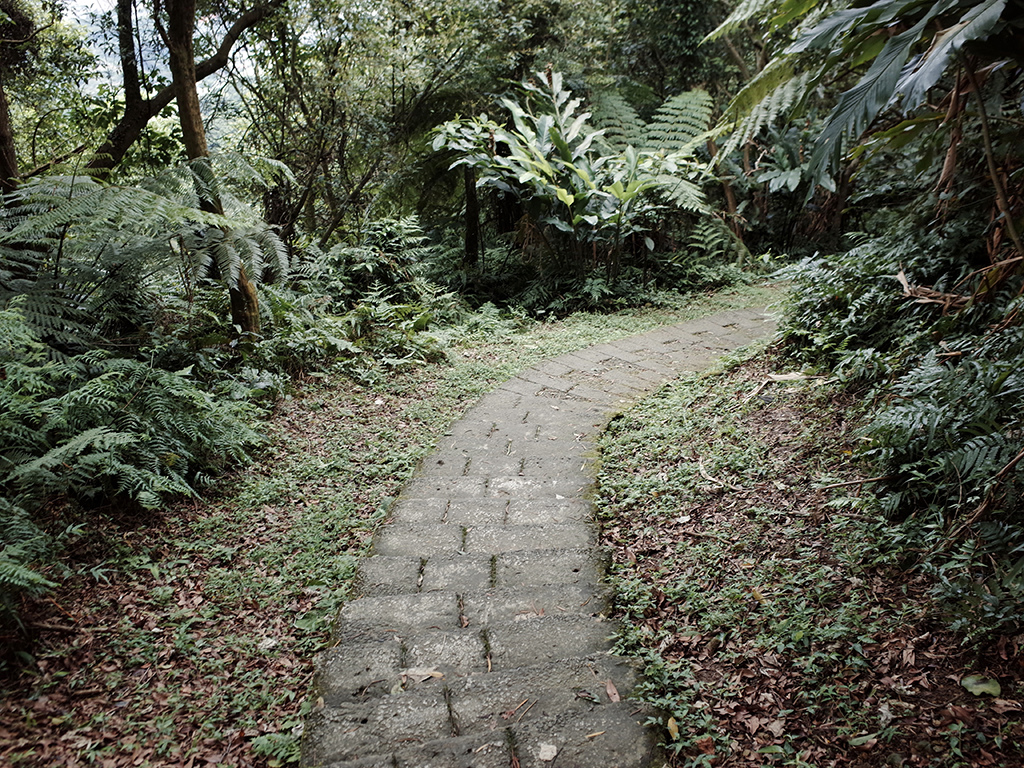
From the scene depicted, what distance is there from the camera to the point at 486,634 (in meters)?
1.85

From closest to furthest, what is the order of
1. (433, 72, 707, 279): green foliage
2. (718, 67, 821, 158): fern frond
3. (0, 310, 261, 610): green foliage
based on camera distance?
(0, 310, 261, 610): green foliage, (718, 67, 821, 158): fern frond, (433, 72, 707, 279): green foliage

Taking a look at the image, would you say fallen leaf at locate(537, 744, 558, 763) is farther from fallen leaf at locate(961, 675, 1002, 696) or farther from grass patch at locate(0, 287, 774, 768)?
fallen leaf at locate(961, 675, 1002, 696)

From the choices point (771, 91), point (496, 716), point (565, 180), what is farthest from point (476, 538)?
point (565, 180)

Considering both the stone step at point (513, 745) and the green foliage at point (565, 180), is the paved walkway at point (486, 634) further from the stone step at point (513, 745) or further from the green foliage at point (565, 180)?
the green foliage at point (565, 180)

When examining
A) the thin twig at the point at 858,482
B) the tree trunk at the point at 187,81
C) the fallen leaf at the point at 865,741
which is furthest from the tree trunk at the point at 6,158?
the fallen leaf at the point at 865,741

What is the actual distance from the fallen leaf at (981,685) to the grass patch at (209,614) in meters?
1.60

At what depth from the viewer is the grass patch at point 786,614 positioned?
1416 mm

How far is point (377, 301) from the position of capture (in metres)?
5.12

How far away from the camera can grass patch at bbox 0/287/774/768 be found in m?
1.59

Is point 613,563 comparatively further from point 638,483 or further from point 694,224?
point 694,224

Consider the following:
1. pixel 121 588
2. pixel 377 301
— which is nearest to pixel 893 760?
pixel 121 588

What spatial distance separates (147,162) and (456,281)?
114 inches

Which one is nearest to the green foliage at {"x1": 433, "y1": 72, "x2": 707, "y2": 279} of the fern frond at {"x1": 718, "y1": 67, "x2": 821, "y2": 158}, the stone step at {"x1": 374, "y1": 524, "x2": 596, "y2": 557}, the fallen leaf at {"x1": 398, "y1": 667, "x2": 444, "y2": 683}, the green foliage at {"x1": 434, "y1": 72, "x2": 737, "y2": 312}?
the green foliage at {"x1": 434, "y1": 72, "x2": 737, "y2": 312}

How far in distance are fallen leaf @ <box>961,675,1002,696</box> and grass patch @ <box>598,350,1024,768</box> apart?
0.06 ft
